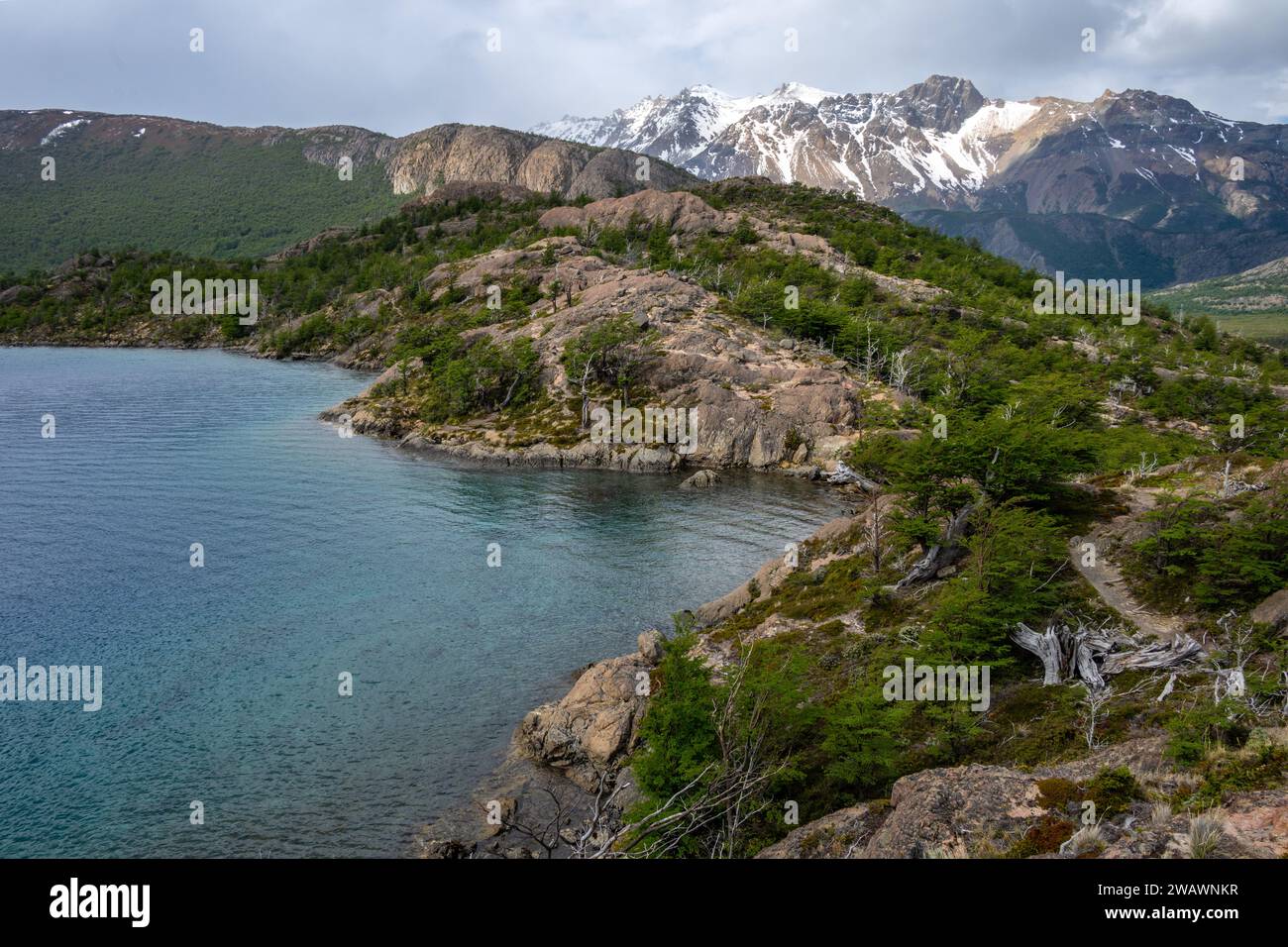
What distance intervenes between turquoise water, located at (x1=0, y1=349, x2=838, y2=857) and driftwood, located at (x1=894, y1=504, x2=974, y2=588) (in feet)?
44.2

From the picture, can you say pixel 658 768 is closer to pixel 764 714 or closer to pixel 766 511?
pixel 764 714

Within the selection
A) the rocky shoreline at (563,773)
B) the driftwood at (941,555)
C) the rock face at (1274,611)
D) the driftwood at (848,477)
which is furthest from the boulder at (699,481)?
the rock face at (1274,611)

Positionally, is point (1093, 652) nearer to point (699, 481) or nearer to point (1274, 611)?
point (1274, 611)

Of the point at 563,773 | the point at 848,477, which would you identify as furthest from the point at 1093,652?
the point at 848,477

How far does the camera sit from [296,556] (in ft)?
154

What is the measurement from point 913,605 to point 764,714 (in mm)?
12476

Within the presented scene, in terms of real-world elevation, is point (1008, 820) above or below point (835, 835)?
above

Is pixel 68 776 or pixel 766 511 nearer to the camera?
pixel 68 776

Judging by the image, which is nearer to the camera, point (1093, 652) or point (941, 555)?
point (1093, 652)

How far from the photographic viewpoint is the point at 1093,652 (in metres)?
25.7
